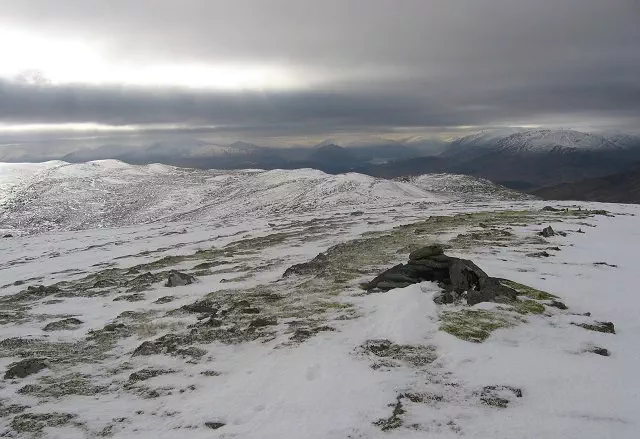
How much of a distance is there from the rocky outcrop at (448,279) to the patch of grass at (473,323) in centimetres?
129

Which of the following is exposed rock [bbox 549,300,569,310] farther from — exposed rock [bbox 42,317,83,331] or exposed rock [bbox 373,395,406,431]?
exposed rock [bbox 42,317,83,331]

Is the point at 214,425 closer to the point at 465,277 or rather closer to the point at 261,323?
the point at 261,323

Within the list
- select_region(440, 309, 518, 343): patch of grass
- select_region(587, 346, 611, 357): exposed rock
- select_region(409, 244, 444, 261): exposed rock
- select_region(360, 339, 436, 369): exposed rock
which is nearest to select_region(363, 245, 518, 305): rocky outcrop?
select_region(409, 244, 444, 261): exposed rock

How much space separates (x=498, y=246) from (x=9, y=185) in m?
210

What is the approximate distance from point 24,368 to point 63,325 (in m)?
5.92

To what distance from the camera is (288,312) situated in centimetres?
1986

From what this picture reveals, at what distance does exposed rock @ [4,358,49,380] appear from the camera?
48.2 ft

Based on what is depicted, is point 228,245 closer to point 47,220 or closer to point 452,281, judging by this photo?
point 452,281

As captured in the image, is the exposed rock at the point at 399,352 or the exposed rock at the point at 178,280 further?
the exposed rock at the point at 178,280

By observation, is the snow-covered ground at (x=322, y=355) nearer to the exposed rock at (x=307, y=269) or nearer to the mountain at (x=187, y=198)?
the exposed rock at (x=307, y=269)

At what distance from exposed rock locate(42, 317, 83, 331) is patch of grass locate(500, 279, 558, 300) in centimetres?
2040

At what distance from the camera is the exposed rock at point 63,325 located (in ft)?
66.4

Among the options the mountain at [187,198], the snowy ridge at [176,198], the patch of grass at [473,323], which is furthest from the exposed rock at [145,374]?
the snowy ridge at [176,198]

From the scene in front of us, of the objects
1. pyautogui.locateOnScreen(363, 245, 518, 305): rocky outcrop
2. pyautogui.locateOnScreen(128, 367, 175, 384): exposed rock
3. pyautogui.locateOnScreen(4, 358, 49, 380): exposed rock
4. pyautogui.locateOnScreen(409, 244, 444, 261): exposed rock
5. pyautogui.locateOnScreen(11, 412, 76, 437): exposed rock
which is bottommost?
pyautogui.locateOnScreen(4, 358, 49, 380): exposed rock
